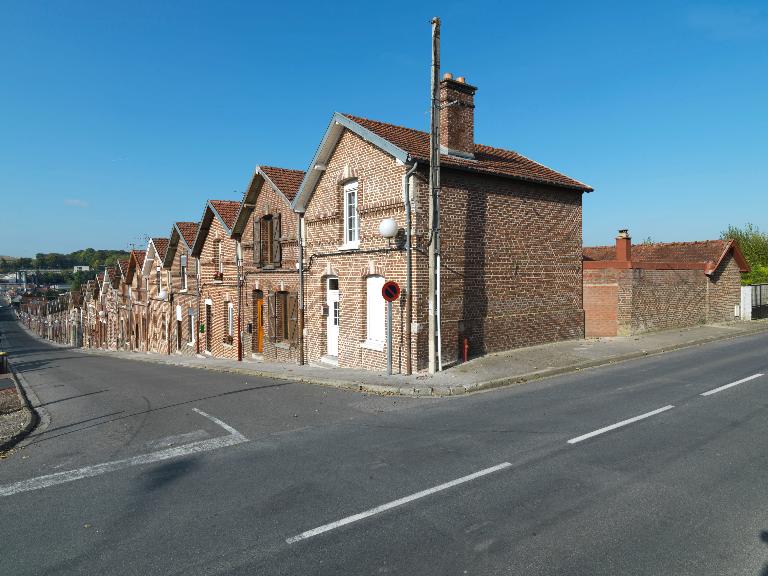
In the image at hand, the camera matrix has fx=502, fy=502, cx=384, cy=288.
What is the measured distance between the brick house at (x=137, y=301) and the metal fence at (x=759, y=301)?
120 feet

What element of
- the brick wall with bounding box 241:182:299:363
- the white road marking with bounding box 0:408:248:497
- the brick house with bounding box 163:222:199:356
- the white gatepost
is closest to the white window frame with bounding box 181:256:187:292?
the brick house with bounding box 163:222:199:356

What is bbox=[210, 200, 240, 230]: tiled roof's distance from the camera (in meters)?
22.4

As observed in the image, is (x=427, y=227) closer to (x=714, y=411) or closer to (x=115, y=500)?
(x=714, y=411)

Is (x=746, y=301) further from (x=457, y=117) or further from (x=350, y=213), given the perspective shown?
(x=350, y=213)

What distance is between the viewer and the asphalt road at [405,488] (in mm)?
4258

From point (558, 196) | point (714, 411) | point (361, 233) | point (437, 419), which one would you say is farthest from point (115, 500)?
point (558, 196)

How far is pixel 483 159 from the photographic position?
15523 millimetres

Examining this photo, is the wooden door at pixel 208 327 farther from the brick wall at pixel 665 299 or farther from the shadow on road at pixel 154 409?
the brick wall at pixel 665 299

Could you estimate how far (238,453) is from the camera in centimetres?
711

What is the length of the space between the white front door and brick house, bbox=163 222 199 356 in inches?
517

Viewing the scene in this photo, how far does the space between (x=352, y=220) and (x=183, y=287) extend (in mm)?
17244

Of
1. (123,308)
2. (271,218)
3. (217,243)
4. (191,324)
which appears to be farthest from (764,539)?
(123,308)

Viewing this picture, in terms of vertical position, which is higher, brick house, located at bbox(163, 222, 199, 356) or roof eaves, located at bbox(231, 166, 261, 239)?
roof eaves, located at bbox(231, 166, 261, 239)

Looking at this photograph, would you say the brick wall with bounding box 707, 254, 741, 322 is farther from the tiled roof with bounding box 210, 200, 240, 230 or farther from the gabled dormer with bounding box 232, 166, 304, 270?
the tiled roof with bounding box 210, 200, 240, 230
